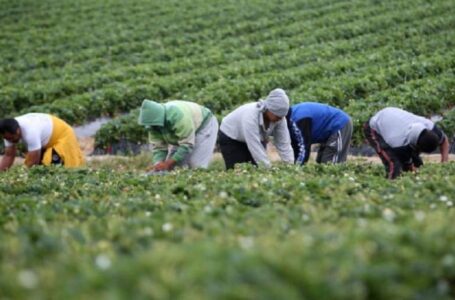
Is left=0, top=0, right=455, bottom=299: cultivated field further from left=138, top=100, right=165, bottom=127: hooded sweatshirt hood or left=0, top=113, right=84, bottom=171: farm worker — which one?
left=138, top=100, right=165, bottom=127: hooded sweatshirt hood

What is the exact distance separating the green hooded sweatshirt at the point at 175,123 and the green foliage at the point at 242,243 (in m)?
1.96

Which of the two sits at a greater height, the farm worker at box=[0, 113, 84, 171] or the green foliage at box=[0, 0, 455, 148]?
the farm worker at box=[0, 113, 84, 171]

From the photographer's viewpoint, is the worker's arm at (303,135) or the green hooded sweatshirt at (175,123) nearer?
the green hooded sweatshirt at (175,123)

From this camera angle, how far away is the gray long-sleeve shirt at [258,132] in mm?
8078

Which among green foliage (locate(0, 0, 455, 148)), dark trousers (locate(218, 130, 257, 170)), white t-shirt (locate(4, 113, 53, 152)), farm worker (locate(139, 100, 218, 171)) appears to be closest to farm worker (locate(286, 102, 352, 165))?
dark trousers (locate(218, 130, 257, 170))

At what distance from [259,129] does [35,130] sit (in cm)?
297

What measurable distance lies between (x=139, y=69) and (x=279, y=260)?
15072mm

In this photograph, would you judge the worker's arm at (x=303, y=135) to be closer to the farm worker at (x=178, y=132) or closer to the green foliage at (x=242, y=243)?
the farm worker at (x=178, y=132)

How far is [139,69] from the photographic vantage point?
58.7ft

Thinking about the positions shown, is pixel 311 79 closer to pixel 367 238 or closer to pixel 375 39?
pixel 375 39

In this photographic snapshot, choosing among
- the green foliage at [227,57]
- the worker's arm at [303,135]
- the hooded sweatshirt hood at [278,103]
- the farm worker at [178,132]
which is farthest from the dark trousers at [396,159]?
the green foliage at [227,57]

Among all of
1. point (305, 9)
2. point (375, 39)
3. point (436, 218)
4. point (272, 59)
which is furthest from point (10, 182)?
point (305, 9)

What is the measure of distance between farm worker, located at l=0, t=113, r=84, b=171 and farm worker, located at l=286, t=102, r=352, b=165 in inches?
121

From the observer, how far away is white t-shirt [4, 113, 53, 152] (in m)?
9.12
